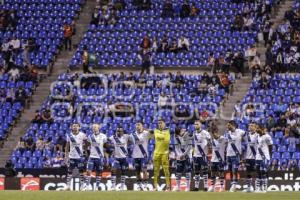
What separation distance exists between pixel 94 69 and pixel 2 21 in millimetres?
6965

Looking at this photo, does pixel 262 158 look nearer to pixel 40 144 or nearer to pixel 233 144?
pixel 233 144

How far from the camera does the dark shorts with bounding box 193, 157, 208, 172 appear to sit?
30828mm

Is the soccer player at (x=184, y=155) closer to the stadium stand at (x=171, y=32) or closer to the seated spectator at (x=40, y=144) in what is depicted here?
the seated spectator at (x=40, y=144)

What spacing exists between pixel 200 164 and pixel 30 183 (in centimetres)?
796

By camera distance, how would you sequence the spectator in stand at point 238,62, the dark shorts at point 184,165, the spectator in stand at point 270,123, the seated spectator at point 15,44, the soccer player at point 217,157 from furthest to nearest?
the seated spectator at point 15,44, the spectator in stand at point 238,62, the spectator in stand at point 270,123, the dark shorts at point 184,165, the soccer player at point 217,157

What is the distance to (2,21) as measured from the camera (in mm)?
48938

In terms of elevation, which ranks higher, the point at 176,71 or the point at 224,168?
the point at 176,71

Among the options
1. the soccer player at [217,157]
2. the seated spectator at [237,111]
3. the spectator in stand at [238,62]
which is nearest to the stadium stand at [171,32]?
the spectator in stand at [238,62]

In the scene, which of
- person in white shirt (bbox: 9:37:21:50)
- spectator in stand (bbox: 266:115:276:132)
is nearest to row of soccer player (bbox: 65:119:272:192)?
spectator in stand (bbox: 266:115:276:132)

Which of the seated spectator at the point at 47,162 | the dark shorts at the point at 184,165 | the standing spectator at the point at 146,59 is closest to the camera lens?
the dark shorts at the point at 184,165

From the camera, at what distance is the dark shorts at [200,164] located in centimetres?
3083

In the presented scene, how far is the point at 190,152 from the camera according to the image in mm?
31031

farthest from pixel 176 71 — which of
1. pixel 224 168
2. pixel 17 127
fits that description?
pixel 224 168

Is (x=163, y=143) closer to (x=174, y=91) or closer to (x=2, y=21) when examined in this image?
(x=174, y=91)
